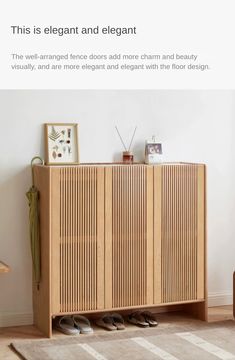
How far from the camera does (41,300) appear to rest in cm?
505

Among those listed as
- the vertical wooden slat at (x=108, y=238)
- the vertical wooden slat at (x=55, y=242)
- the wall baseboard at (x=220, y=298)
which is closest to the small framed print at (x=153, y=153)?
the vertical wooden slat at (x=108, y=238)

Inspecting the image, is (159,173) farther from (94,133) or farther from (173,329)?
(173,329)

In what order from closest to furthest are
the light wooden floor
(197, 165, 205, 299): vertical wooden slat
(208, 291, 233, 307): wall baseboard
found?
the light wooden floor, (197, 165, 205, 299): vertical wooden slat, (208, 291, 233, 307): wall baseboard

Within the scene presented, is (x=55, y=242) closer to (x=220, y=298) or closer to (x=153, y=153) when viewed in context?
(x=153, y=153)

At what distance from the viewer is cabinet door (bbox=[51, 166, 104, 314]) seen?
492cm

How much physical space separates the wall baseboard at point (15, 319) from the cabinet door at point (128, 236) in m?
0.55

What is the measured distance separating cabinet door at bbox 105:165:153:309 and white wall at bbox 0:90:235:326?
37 cm

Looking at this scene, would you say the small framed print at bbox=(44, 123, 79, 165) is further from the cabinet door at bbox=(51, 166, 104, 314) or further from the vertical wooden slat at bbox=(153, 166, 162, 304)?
the vertical wooden slat at bbox=(153, 166, 162, 304)

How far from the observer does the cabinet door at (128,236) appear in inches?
199

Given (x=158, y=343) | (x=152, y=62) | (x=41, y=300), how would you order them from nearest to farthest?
(x=158, y=343) → (x=41, y=300) → (x=152, y=62)

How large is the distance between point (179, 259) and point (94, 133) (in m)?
1.01

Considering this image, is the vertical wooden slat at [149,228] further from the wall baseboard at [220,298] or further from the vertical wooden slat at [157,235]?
the wall baseboard at [220,298]

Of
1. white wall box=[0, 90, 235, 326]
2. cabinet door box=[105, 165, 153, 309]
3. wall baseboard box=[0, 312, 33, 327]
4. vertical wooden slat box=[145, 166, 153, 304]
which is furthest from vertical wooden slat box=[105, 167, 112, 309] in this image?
wall baseboard box=[0, 312, 33, 327]

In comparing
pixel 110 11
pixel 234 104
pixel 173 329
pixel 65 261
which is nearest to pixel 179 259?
pixel 173 329
